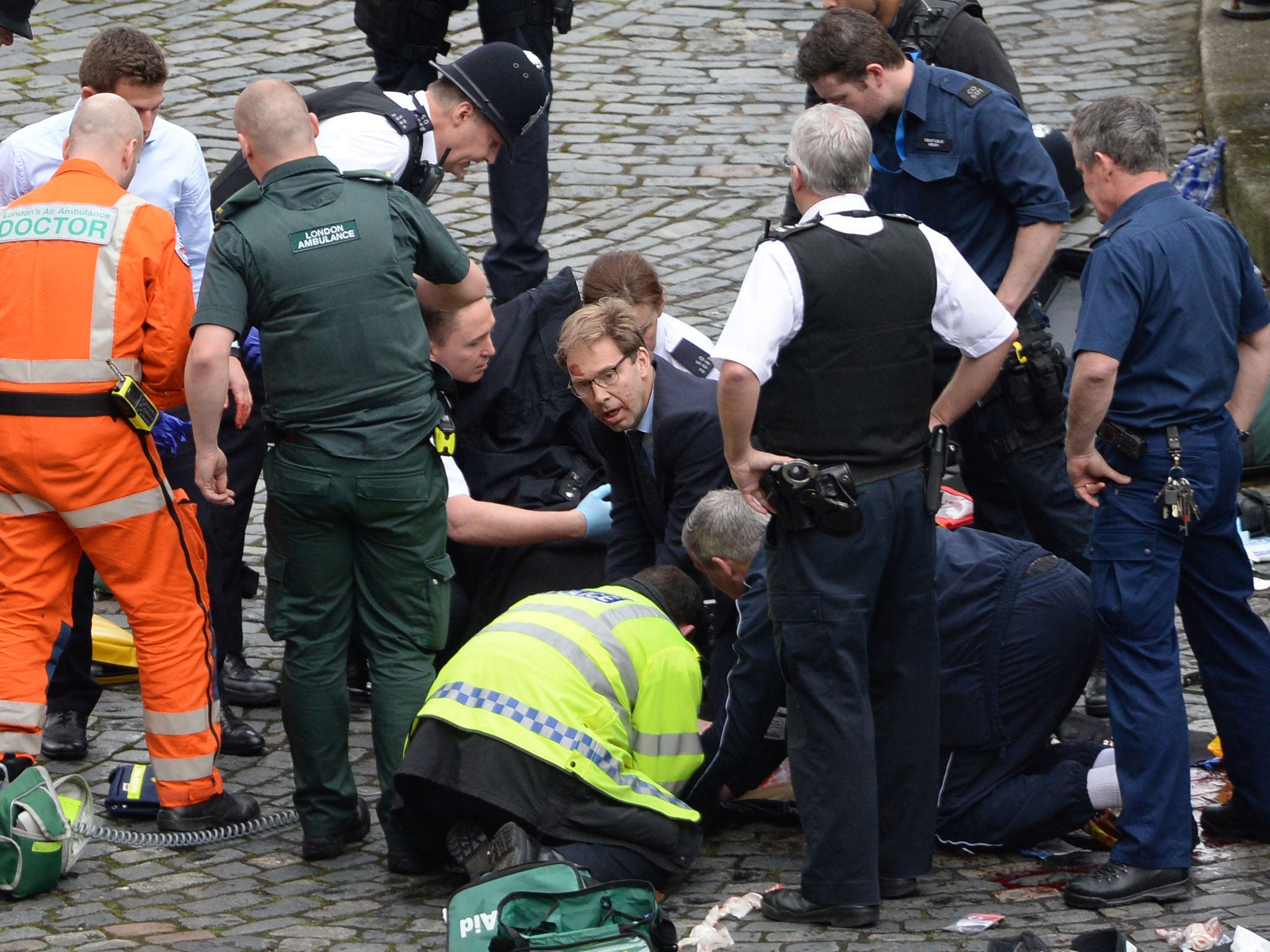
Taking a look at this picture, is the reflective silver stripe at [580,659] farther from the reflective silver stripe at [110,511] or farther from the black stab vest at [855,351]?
the reflective silver stripe at [110,511]

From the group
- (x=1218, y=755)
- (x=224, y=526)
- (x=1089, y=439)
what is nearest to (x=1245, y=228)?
(x=1218, y=755)

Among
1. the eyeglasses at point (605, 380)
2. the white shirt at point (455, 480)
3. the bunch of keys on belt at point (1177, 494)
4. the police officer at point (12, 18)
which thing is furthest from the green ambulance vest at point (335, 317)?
the police officer at point (12, 18)

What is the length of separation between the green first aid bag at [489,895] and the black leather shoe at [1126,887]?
118 cm

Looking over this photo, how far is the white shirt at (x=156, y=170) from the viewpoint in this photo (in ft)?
17.5

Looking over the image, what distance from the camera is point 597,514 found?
17.7 ft

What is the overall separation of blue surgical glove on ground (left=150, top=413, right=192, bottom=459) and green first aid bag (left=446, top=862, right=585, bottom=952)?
78.7 inches

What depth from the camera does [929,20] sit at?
584 centimetres

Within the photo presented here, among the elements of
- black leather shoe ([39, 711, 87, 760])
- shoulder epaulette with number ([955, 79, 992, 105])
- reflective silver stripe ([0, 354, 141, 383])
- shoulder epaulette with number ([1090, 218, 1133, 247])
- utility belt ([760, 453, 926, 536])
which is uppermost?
shoulder epaulette with number ([955, 79, 992, 105])

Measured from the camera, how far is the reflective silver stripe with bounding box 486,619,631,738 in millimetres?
4188

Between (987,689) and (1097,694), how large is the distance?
3.47 feet

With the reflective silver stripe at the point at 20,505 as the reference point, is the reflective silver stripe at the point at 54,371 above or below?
above

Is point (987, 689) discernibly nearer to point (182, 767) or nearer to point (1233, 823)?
point (1233, 823)

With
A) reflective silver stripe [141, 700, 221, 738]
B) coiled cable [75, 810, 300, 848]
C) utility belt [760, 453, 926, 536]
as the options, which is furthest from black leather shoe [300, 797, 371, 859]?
utility belt [760, 453, 926, 536]

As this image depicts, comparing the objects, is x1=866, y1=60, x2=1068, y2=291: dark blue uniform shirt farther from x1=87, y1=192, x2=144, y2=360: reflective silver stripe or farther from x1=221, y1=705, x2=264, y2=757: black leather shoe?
x1=221, y1=705, x2=264, y2=757: black leather shoe
